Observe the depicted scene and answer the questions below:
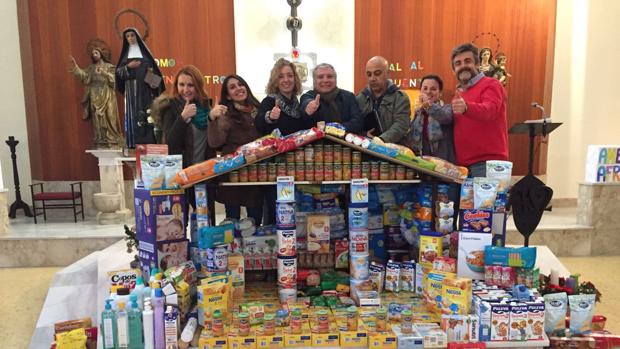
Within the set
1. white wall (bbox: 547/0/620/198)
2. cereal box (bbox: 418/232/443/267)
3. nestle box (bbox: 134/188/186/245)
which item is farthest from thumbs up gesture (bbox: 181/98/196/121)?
white wall (bbox: 547/0/620/198)

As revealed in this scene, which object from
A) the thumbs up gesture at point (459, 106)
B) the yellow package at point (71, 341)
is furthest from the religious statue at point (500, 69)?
the yellow package at point (71, 341)

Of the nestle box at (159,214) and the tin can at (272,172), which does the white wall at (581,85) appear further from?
the nestle box at (159,214)

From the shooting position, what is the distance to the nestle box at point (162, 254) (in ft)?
7.68

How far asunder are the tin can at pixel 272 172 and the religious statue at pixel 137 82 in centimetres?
274

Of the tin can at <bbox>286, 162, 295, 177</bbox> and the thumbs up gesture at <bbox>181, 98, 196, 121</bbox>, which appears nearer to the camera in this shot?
the tin can at <bbox>286, 162, 295, 177</bbox>

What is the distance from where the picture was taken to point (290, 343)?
1.93 metres

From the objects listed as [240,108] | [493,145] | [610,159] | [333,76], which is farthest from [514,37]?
[240,108]

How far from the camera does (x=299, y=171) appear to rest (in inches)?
92.0

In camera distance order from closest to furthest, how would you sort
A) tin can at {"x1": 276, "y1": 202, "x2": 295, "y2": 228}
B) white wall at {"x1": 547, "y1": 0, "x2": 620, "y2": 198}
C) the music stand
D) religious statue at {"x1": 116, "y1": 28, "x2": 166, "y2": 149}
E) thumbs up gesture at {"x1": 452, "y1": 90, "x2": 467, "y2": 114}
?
tin can at {"x1": 276, "y1": 202, "x2": 295, "y2": 228} < thumbs up gesture at {"x1": 452, "y1": 90, "x2": 467, "y2": 114} < the music stand < religious statue at {"x1": 116, "y1": 28, "x2": 166, "y2": 149} < white wall at {"x1": 547, "y1": 0, "x2": 620, "y2": 198}

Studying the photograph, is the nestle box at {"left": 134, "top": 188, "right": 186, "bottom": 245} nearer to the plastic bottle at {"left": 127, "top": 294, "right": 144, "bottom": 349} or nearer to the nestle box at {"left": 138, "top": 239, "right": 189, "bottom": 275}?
the nestle box at {"left": 138, "top": 239, "right": 189, "bottom": 275}

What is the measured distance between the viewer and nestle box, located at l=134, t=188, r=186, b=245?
7.59 ft

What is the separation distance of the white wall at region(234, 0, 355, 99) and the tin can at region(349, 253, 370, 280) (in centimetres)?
435

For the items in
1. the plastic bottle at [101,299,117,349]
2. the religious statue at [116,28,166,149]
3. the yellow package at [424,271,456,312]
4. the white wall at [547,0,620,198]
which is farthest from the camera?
the white wall at [547,0,620,198]

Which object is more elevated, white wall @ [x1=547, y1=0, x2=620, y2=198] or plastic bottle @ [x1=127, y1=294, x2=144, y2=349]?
white wall @ [x1=547, y1=0, x2=620, y2=198]
